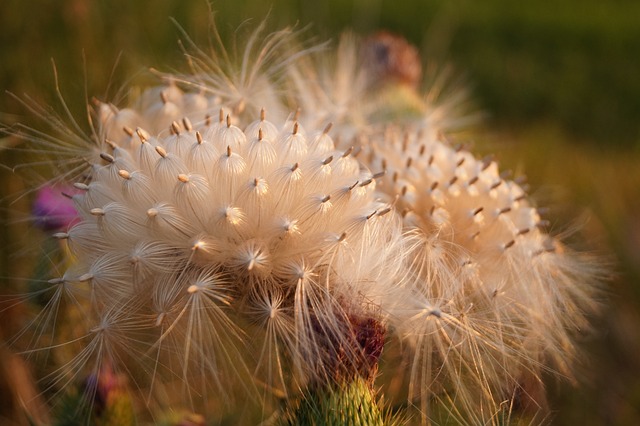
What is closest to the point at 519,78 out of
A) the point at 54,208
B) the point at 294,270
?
the point at 54,208

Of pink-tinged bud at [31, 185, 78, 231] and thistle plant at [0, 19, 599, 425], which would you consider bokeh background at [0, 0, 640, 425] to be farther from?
thistle plant at [0, 19, 599, 425]

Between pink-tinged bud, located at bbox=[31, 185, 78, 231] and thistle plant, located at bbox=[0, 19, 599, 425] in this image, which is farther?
pink-tinged bud, located at bbox=[31, 185, 78, 231]

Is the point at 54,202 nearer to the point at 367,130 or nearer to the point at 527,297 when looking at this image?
the point at 367,130

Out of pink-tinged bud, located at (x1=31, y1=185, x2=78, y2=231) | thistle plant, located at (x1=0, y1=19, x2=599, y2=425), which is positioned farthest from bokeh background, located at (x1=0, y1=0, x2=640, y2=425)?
thistle plant, located at (x1=0, y1=19, x2=599, y2=425)

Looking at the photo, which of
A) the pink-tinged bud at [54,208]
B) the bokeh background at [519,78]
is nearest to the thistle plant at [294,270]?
the pink-tinged bud at [54,208]

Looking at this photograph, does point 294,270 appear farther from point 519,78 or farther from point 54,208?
point 519,78
